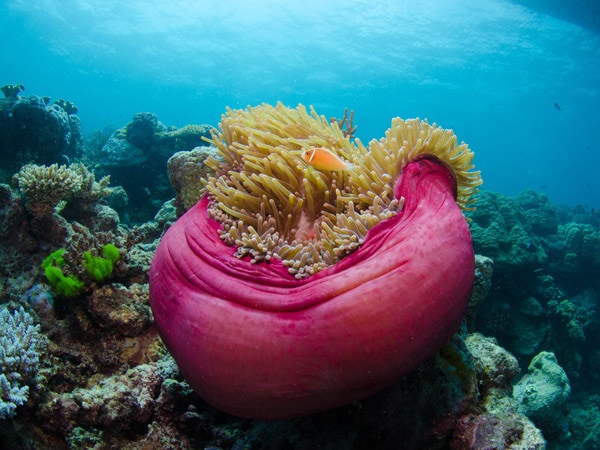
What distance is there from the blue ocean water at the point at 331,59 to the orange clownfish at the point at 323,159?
30250 mm

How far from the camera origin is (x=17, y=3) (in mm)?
39375

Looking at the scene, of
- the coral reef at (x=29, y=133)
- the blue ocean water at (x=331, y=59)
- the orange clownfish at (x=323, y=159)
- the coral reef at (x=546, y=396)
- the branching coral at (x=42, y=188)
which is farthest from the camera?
the blue ocean water at (x=331, y=59)

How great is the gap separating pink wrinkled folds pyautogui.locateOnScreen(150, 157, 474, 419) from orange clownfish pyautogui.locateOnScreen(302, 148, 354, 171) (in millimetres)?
446

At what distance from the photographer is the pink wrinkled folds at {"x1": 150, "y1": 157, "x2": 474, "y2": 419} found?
1410mm

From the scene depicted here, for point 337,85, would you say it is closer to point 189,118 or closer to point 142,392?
point 189,118

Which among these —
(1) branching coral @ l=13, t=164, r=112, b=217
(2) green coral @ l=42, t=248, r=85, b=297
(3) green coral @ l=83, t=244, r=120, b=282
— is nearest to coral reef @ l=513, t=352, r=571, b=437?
(3) green coral @ l=83, t=244, r=120, b=282

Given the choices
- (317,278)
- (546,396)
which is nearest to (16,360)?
(317,278)

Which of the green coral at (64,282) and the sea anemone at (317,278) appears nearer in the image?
the sea anemone at (317,278)

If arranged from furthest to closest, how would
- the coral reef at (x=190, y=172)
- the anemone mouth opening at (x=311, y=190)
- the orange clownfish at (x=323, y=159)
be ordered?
the coral reef at (x=190, y=172) → the orange clownfish at (x=323, y=159) → the anemone mouth opening at (x=311, y=190)

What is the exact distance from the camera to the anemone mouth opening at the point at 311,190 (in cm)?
177

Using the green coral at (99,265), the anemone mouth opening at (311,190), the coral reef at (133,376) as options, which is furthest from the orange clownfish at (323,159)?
the green coral at (99,265)

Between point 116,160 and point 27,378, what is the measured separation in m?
7.43

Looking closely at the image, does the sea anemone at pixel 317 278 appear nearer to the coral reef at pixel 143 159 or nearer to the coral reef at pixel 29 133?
the coral reef at pixel 143 159

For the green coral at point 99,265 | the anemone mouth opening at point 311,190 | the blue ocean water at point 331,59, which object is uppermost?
the blue ocean water at point 331,59
